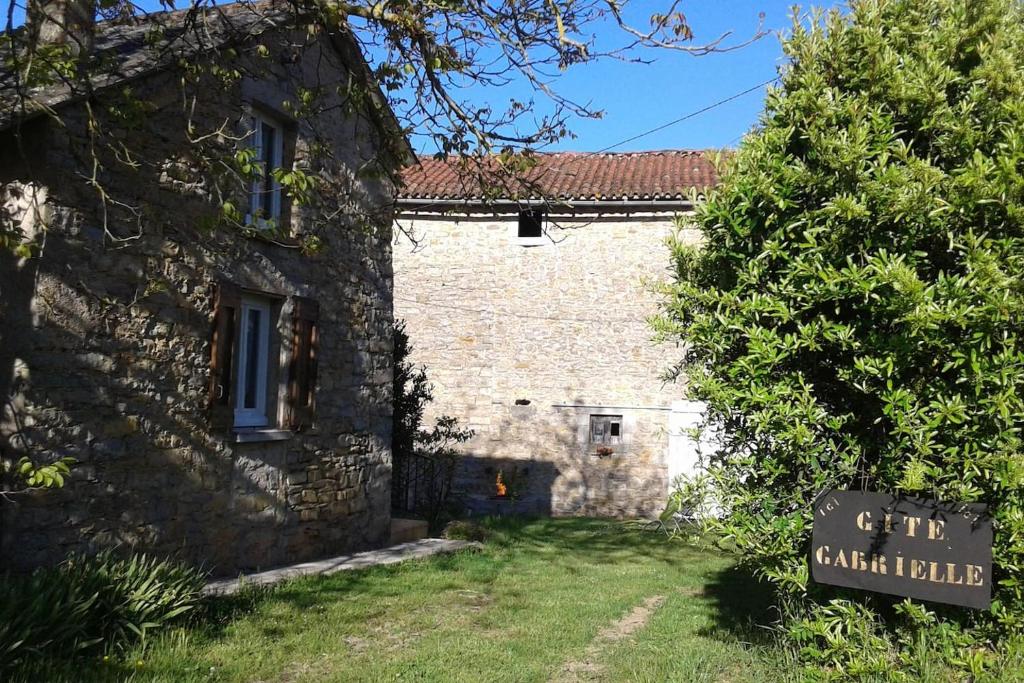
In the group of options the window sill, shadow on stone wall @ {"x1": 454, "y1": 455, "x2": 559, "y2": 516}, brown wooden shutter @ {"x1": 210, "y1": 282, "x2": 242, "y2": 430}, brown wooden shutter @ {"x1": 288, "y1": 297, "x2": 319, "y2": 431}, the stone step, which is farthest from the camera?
shadow on stone wall @ {"x1": 454, "y1": 455, "x2": 559, "y2": 516}

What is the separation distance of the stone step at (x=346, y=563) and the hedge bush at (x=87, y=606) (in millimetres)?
799

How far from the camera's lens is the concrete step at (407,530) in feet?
33.3

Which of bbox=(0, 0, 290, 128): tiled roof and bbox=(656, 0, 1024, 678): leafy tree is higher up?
bbox=(0, 0, 290, 128): tiled roof

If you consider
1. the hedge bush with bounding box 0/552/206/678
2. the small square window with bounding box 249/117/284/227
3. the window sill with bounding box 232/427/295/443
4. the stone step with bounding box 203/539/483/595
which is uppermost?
the small square window with bounding box 249/117/284/227

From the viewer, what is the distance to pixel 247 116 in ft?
25.7

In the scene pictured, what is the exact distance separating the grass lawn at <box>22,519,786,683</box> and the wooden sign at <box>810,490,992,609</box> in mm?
800

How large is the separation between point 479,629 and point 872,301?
11.7 ft

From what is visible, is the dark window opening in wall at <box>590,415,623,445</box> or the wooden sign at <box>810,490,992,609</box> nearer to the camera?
the wooden sign at <box>810,490,992,609</box>

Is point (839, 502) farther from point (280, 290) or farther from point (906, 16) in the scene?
point (280, 290)

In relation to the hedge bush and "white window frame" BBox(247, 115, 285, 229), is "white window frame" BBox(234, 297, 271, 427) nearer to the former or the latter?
"white window frame" BBox(247, 115, 285, 229)

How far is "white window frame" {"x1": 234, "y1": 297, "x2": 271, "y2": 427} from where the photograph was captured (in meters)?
7.91

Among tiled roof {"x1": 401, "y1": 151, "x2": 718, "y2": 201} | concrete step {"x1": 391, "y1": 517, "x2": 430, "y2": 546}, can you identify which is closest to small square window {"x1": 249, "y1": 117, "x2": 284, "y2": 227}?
concrete step {"x1": 391, "y1": 517, "x2": 430, "y2": 546}

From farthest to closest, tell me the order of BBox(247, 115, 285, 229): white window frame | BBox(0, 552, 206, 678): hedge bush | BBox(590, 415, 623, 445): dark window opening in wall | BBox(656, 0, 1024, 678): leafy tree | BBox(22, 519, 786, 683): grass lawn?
BBox(590, 415, 623, 445): dark window opening in wall, BBox(247, 115, 285, 229): white window frame, BBox(22, 519, 786, 683): grass lawn, BBox(0, 552, 206, 678): hedge bush, BBox(656, 0, 1024, 678): leafy tree

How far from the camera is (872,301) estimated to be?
13.9ft
